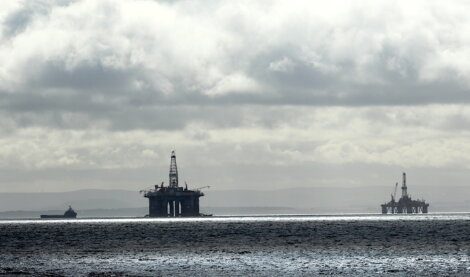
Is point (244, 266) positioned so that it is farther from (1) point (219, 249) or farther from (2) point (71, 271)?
(1) point (219, 249)

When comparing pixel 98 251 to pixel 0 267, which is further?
pixel 98 251

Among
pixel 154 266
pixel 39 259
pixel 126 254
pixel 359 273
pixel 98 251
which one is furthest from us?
pixel 98 251

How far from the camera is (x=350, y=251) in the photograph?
364ft

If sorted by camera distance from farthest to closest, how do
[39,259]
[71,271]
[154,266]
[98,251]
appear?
[98,251]
[39,259]
[154,266]
[71,271]

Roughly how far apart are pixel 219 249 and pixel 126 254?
612 inches

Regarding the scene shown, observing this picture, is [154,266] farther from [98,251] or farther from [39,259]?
[98,251]

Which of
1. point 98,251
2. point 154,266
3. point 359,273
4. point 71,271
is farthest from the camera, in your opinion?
point 98,251

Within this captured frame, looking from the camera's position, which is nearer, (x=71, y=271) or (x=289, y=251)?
(x=71, y=271)

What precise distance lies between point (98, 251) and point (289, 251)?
77.8ft

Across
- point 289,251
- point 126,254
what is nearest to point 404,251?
point 289,251

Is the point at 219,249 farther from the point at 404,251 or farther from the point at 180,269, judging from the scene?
the point at 180,269

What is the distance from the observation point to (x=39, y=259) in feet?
336

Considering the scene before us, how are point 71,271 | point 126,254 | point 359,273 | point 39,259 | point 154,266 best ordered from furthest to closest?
point 126,254 < point 39,259 < point 154,266 < point 71,271 < point 359,273

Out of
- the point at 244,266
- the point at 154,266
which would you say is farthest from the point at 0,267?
the point at 244,266
